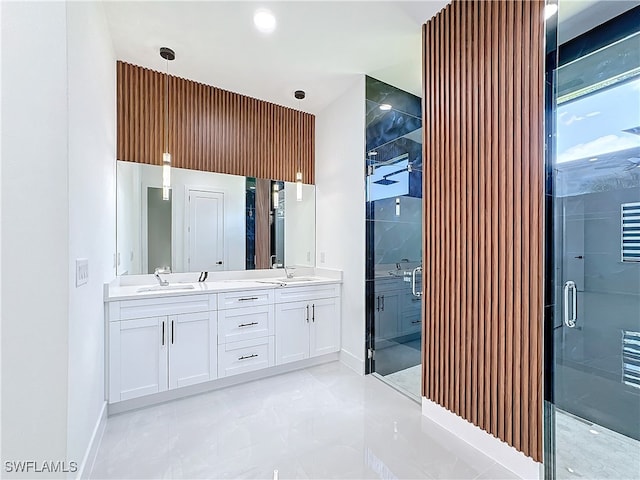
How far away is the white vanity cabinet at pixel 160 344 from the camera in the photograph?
7.20 feet

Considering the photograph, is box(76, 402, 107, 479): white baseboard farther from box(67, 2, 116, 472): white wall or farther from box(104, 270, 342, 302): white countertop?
box(104, 270, 342, 302): white countertop

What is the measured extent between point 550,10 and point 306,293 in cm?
272

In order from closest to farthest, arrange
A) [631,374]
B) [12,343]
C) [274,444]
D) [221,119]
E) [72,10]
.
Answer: [12,343] → [72,10] → [274,444] → [631,374] → [221,119]

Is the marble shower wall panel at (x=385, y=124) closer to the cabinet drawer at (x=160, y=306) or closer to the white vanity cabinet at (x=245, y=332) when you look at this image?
the white vanity cabinet at (x=245, y=332)

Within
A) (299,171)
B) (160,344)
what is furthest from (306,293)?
(299,171)

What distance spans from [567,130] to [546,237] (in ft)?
3.05

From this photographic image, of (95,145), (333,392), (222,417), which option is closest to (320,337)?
(333,392)

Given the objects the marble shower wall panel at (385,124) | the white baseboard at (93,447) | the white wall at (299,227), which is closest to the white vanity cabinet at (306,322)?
the white wall at (299,227)

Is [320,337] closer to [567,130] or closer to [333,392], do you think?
[333,392]

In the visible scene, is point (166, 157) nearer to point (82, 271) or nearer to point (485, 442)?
point (82, 271)

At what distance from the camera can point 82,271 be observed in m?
1.56

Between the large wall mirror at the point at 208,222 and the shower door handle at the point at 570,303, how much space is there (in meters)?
2.44

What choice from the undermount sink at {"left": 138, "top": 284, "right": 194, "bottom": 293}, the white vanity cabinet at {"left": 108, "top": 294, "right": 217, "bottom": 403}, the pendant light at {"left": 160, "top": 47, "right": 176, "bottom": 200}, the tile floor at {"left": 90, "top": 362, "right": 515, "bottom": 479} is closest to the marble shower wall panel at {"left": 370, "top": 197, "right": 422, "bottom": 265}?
the tile floor at {"left": 90, "top": 362, "right": 515, "bottom": 479}

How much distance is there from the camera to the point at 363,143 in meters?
2.96
